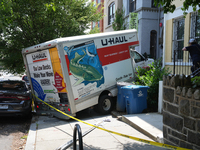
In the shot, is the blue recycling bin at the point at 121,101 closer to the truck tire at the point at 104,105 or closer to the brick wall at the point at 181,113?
the truck tire at the point at 104,105

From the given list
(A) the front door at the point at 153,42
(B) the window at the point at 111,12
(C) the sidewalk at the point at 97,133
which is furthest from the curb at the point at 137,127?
(B) the window at the point at 111,12

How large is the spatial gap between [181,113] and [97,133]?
2.80m

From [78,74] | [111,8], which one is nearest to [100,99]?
[78,74]

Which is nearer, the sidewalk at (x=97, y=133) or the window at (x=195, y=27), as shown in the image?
the sidewalk at (x=97, y=133)

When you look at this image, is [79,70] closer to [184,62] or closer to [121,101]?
[121,101]

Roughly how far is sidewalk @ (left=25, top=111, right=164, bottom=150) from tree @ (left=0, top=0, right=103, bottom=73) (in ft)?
14.4

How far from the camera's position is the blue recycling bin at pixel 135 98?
302 inches

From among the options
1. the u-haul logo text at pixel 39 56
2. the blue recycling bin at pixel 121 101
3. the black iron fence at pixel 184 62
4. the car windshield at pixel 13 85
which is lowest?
the blue recycling bin at pixel 121 101

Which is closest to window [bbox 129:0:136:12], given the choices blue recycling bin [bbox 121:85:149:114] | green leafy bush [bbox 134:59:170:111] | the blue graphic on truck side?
green leafy bush [bbox 134:59:170:111]

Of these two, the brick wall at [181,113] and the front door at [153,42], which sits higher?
the front door at [153,42]

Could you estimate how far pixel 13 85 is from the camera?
8477mm

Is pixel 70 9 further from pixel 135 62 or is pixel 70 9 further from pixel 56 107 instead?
pixel 56 107

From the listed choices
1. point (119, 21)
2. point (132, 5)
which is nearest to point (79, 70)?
point (119, 21)

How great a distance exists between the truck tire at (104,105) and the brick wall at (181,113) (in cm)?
404
